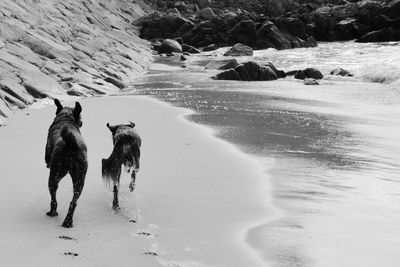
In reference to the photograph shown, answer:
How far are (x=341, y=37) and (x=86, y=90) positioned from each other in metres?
47.6

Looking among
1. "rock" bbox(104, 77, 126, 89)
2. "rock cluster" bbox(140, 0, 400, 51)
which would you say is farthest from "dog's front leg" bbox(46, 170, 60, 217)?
"rock cluster" bbox(140, 0, 400, 51)

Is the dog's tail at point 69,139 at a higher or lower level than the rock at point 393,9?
lower

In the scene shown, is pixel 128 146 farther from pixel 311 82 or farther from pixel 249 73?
pixel 249 73

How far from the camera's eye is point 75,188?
5254 millimetres

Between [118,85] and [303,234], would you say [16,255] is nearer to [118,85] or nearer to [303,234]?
[303,234]

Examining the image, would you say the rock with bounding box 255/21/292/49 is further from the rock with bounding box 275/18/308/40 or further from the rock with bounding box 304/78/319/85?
the rock with bounding box 304/78/319/85

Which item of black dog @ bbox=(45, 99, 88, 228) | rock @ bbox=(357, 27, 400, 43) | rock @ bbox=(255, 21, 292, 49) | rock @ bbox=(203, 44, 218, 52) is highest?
rock @ bbox=(357, 27, 400, 43)

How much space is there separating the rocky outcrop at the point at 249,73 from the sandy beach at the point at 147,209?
55.0 feet

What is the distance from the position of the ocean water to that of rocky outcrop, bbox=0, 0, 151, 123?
85.3 inches

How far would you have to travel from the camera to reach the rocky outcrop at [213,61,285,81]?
2686 centimetres

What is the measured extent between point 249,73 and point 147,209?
2176 cm

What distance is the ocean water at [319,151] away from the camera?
5215mm

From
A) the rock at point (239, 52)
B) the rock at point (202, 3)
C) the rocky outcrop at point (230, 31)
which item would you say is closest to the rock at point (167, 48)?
the rock at point (239, 52)

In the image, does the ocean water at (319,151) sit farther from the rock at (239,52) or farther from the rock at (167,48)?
the rock at (167,48)
